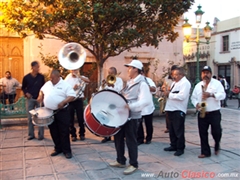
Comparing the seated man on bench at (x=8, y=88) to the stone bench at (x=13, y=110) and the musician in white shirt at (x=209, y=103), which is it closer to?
the stone bench at (x=13, y=110)

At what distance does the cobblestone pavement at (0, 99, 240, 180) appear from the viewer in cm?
415

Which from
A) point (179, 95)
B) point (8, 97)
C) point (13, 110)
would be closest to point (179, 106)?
point (179, 95)

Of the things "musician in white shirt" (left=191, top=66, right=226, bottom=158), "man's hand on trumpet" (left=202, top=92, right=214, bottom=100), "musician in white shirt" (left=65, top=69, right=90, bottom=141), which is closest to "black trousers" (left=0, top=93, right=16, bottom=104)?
"musician in white shirt" (left=65, top=69, right=90, bottom=141)

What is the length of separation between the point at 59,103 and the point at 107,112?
1171 millimetres

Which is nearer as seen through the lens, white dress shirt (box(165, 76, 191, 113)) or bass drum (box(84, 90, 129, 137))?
bass drum (box(84, 90, 129, 137))

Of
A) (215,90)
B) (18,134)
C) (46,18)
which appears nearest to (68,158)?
(18,134)

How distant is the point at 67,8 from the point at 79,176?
13.6ft

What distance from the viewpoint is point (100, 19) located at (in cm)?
626

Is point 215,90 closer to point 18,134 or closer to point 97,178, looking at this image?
point 97,178

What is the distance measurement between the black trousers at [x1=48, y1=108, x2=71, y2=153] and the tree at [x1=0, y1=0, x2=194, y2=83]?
2384 millimetres

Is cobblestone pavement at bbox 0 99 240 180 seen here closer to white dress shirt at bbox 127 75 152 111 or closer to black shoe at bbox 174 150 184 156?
black shoe at bbox 174 150 184 156

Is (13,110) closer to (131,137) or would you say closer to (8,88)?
(8,88)

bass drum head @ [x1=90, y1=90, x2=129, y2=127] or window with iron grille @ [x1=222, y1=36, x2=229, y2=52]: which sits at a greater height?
window with iron grille @ [x1=222, y1=36, x2=229, y2=52]

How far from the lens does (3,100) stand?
8289 millimetres
